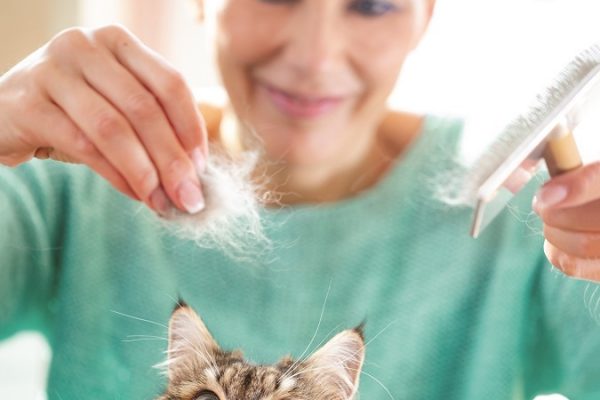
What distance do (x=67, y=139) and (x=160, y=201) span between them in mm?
55

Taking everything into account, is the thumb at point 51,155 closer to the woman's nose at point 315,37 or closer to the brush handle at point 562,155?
the woman's nose at point 315,37

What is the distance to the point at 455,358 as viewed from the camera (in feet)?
1.43

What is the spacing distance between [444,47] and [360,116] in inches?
2.5

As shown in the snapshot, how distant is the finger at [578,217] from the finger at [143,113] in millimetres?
188

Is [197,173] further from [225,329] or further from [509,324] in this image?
[509,324]

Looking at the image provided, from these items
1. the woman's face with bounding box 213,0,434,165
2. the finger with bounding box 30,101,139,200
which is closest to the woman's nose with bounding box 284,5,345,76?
the woman's face with bounding box 213,0,434,165

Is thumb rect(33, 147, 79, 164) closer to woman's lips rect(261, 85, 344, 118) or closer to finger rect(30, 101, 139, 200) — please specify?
finger rect(30, 101, 139, 200)

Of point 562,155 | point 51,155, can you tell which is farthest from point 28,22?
point 562,155

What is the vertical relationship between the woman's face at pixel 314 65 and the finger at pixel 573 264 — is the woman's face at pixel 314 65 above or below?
above

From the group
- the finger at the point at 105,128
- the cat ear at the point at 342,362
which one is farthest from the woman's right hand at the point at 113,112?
the cat ear at the point at 342,362

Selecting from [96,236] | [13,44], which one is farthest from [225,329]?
[13,44]

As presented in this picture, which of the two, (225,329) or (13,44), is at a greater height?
(13,44)

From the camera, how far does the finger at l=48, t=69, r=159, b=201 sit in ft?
1.20

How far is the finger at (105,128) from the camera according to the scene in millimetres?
366
